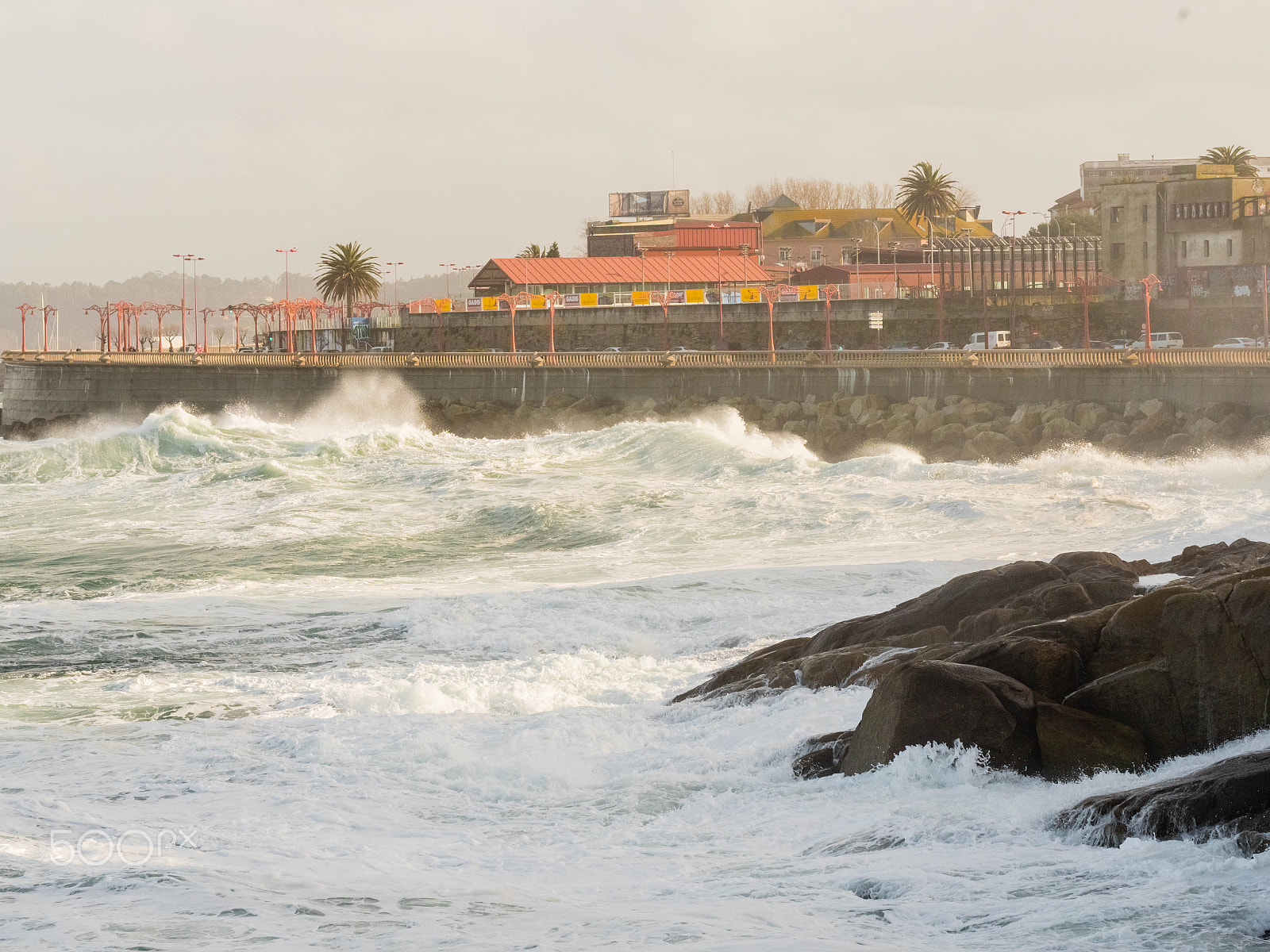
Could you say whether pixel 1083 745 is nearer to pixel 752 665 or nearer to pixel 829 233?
pixel 752 665

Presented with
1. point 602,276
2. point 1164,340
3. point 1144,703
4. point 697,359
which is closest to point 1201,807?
point 1144,703

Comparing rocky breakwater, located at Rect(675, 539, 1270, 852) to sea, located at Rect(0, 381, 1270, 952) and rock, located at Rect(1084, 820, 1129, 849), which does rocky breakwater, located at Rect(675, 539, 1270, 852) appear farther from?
sea, located at Rect(0, 381, 1270, 952)

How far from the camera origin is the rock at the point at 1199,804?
24.8 feet

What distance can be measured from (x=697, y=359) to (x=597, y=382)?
397 centimetres

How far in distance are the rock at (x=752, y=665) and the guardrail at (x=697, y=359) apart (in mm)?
26150

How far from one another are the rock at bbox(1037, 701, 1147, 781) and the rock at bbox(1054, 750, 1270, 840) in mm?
719

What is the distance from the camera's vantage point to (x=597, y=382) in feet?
165

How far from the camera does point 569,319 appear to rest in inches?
2692

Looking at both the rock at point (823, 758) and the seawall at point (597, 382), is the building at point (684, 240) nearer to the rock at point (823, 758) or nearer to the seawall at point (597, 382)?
the seawall at point (597, 382)

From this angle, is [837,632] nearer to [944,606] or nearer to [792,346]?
[944,606]

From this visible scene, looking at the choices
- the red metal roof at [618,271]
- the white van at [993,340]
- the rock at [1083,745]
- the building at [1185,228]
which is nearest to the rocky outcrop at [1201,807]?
the rock at [1083,745]

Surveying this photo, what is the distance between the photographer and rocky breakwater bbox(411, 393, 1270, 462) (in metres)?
34.4

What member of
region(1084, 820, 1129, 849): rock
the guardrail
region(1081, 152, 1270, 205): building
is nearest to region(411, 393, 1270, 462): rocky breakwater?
the guardrail

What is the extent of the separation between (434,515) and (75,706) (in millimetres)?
16849
